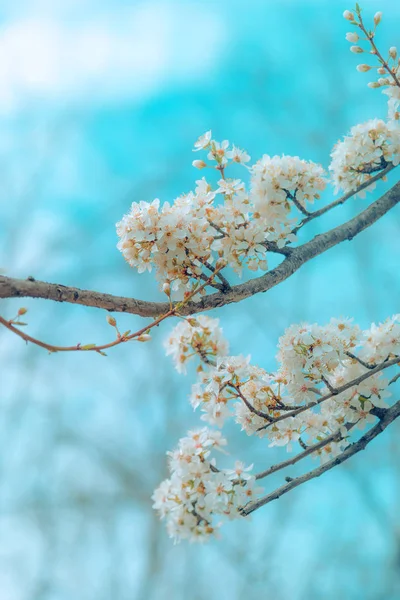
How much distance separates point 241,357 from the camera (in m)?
1.21

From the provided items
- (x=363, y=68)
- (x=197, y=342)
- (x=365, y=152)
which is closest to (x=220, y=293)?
(x=197, y=342)

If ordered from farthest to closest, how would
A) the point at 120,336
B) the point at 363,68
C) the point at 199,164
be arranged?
the point at 363,68 → the point at 199,164 → the point at 120,336

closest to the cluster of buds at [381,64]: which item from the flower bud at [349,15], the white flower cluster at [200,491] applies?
the flower bud at [349,15]

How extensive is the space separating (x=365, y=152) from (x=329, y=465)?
0.84 meters

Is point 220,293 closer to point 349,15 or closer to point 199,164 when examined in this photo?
point 199,164

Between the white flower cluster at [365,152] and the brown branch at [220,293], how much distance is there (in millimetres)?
84

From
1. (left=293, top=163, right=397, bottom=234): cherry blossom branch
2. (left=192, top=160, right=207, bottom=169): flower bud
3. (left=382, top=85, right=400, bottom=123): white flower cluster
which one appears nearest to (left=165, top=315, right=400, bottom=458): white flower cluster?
(left=293, top=163, right=397, bottom=234): cherry blossom branch

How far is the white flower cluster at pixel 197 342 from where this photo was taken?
1280 millimetres

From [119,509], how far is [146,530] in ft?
0.95

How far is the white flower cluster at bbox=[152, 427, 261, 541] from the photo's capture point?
1.07 metres

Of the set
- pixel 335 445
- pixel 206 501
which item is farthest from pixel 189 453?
pixel 335 445

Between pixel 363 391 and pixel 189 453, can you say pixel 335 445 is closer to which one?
pixel 363 391

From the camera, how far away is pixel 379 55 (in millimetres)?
1409

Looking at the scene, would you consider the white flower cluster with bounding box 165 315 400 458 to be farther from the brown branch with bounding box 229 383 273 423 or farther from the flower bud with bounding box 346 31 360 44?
the flower bud with bounding box 346 31 360 44
